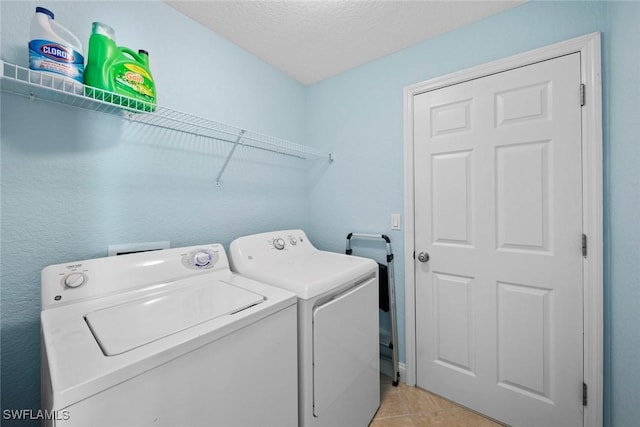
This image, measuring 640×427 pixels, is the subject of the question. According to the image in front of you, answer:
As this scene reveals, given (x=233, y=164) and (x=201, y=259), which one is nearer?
(x=201, y=259)

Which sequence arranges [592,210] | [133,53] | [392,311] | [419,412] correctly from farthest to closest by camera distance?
[392,311] → [419,412] → [592,210] → [133,53]

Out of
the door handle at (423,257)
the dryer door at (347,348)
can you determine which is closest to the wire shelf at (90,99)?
the dryer door at (347,348)

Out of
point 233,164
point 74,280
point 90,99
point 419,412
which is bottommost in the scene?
point 419,412

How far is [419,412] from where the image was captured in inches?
67.4

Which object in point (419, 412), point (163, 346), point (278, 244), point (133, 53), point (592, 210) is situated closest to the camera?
point (163, 346)

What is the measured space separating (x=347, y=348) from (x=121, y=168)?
1.58 meters

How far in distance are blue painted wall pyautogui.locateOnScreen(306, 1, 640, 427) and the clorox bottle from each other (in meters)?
1.74

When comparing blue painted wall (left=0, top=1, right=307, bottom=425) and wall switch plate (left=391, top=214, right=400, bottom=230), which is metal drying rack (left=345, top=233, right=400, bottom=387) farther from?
blue painted wall (left=0, top=1, right=307, bottom=425)

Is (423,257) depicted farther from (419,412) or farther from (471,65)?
(471,65)

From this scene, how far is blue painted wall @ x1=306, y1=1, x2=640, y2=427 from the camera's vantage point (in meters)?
1.18

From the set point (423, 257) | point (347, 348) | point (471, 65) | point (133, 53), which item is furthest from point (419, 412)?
point (133, 53)

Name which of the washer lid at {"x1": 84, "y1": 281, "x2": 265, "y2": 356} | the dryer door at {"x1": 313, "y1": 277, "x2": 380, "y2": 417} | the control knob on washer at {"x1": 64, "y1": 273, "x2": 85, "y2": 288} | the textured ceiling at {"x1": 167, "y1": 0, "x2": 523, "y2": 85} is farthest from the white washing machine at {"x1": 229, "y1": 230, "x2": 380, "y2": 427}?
the textured ceiling at {"x1": 167, "y1": 0, "x2": 523, "y2": 85}

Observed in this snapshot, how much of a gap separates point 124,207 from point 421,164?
1917 millimetres

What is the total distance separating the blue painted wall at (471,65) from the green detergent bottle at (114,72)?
4.97 ft
